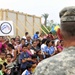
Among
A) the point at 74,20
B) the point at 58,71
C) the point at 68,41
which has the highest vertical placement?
the point at 74,20

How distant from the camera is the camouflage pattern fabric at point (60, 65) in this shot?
7.89 ft

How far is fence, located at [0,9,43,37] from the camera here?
1967cm

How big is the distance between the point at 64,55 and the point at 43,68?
0.60 ft

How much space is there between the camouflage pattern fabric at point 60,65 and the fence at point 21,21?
16860 millimetres

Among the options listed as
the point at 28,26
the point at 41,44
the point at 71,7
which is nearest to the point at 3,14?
the point at 28,26

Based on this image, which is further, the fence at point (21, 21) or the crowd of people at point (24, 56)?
the fence at point (21, 21)

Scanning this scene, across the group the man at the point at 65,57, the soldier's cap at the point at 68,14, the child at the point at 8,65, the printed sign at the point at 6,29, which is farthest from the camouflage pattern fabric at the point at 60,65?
the printed sign at the point at 6,29

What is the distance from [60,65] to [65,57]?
0.25ft

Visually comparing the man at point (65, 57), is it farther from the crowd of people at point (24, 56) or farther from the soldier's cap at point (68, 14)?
the crowd of people at point (24, 56)

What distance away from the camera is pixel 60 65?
2.43 metres

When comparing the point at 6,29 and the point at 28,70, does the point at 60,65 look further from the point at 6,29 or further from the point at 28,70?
the point at 6,29

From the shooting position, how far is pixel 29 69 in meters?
7.88

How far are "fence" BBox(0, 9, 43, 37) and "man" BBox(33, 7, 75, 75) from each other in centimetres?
1681

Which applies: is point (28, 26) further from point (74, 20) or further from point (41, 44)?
point (74, 20)
